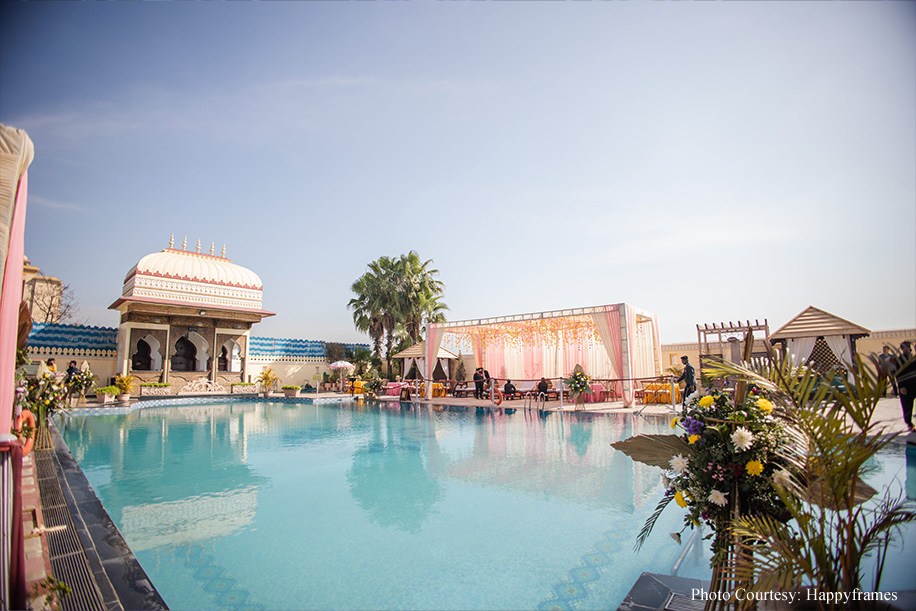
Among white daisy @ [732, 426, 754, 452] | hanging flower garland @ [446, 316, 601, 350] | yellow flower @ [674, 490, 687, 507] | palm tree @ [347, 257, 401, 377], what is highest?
palm tree @ [347, 257, 401, 377]

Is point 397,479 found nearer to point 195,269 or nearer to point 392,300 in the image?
point 392,300

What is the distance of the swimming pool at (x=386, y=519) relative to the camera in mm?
3000

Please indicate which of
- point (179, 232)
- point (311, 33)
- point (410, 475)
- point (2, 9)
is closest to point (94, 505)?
point (410, 475)

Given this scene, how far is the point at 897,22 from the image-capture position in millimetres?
2129

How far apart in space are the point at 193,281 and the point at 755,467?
22783mm

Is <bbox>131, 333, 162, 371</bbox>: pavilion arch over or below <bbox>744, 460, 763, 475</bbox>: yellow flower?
over

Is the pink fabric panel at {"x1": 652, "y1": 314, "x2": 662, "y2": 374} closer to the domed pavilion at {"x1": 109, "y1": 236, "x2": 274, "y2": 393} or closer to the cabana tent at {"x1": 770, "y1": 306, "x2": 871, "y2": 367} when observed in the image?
the cabana tent at {"x1": 770, "y1": 306, "x2": 871, "y2": 367}

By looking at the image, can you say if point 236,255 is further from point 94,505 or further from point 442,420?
point 94,505

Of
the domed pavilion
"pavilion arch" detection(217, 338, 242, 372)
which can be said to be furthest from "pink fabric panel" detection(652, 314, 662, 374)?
"pavilion arch" detection(217, 338, 242, 372)

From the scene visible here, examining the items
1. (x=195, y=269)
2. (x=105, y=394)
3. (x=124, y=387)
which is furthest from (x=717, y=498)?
(x=195, y=269)

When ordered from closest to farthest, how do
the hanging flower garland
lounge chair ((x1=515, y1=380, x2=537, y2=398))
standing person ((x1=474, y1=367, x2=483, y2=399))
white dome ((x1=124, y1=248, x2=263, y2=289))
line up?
the hanging flower garland → lounge chair ((x1=515, y1=380, x2=537, y2=398)) → standing person ((x1=474, y1=367, x2=483, y2=399)) → white dome ((x1=124, y1=248, x2=263, y2=289))

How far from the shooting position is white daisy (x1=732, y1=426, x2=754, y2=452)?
176cm

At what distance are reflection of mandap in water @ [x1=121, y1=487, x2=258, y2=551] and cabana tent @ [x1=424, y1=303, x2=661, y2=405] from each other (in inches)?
423

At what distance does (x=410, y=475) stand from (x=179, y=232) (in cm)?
2054
